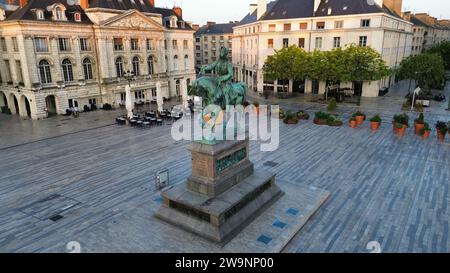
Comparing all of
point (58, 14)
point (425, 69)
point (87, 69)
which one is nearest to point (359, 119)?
point (425, 69)

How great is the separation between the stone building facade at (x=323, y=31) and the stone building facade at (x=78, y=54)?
52.7 feet

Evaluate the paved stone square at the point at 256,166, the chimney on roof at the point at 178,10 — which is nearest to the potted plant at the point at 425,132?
the paved stone square at the point at 256,166

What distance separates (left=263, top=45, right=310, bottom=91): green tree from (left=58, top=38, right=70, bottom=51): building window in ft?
90.5

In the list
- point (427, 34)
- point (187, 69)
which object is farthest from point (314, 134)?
point (427, 34)

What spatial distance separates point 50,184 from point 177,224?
9.36 meters

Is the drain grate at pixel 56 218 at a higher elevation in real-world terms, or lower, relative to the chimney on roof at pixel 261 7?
lower

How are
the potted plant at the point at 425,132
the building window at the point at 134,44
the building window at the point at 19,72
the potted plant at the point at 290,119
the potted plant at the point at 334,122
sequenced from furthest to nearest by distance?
the building window at the point at 134,44 → the building window at the point at 19,72 → the potted plant at the point at 290,119 → the potted plant at the point at 334,122 → the potted plant at the point at 425,132

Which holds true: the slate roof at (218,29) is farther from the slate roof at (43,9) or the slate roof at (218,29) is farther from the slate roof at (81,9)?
the slate roof at (43,9)

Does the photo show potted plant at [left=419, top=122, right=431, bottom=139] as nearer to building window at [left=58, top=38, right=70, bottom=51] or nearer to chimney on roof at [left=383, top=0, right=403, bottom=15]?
chimney on roof at [left=383, top=0, right=403, bottom=15]

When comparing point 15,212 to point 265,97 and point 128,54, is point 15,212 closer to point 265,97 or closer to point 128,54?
point 128,54

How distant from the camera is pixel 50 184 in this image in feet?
59.7

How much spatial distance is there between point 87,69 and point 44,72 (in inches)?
207

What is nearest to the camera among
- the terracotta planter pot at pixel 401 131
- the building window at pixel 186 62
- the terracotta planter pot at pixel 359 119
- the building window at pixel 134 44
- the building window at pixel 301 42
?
the terracotta planter pot at pixel 401 131

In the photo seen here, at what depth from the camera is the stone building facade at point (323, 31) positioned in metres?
45.0
